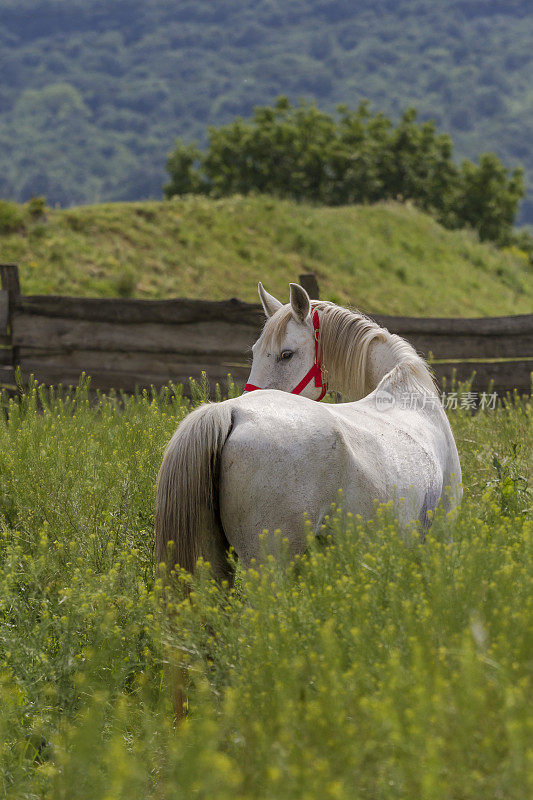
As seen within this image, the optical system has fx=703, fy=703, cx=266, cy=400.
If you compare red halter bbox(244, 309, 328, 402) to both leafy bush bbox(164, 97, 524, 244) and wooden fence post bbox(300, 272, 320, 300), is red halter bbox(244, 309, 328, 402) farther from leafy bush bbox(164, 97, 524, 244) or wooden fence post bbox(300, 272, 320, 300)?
leafy bush bbox(164, 97, 524, 244)

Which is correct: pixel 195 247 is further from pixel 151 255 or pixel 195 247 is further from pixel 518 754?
pixel 518 754

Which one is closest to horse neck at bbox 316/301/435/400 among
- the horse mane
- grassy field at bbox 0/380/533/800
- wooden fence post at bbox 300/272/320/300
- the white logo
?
the horse mane

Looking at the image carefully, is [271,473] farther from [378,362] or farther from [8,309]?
[8,309]

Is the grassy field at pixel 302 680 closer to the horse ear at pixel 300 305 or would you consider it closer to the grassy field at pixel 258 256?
the horse ear at pixel 300 305

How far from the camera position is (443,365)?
9.40 m

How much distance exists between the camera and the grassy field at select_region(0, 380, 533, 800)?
156 centimetres

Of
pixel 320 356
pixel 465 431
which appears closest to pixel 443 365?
pixel 465 431

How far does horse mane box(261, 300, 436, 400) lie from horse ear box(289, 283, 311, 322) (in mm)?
64

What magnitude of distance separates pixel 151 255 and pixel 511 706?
1541 centimetres

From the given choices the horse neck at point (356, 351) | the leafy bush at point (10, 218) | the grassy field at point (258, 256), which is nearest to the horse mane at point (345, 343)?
the horse neck at point (356, 351)

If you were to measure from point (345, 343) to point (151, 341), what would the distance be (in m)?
5.03

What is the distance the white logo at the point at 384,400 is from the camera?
3.84 metres

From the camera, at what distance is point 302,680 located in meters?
1.99

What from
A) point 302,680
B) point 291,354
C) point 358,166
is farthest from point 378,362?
point 358,166
